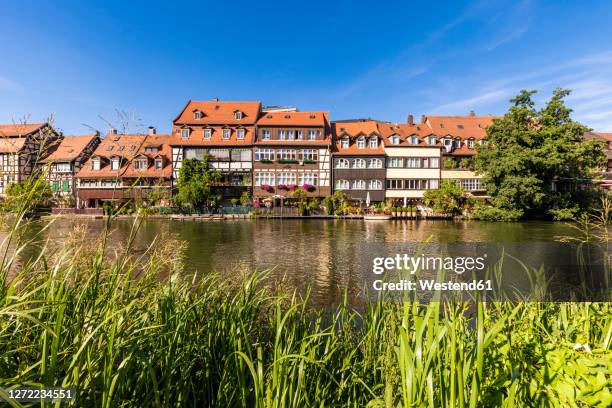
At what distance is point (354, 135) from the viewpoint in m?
41.1

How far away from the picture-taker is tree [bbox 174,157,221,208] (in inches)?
1356

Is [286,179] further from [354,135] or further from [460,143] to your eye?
[460,143]

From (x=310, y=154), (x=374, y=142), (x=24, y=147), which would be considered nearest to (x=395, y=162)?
(x=374, y=142)

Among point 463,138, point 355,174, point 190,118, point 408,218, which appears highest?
point 190,118

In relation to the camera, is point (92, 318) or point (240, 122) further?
point (240, 122)

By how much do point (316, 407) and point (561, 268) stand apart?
2856mm

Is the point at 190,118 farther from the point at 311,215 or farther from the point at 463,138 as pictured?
the point at 463,138

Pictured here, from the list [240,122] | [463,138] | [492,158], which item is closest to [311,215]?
[240,122]

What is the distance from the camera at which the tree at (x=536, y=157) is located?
2961 cm

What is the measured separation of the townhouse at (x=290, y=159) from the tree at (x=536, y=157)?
699 inches

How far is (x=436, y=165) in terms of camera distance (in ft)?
131

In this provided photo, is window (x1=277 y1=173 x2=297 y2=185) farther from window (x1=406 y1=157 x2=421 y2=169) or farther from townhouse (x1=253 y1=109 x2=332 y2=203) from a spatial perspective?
window (x1=406 y1=157 x2=421 y2=169)

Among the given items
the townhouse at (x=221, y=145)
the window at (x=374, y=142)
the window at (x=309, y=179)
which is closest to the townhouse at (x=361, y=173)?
the window at (x=374, y=142)

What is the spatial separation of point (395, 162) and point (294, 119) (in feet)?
45.8
